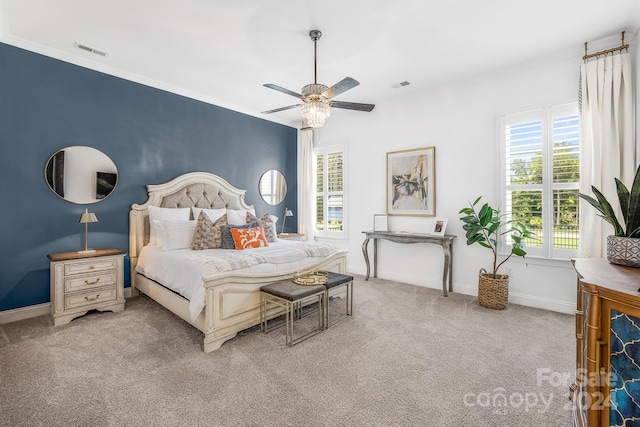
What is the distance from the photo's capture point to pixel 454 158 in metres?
4.26

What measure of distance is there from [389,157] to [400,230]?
1215mm

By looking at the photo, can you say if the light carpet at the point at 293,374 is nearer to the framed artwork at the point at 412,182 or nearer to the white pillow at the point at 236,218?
the white pillow at the point at 236,218

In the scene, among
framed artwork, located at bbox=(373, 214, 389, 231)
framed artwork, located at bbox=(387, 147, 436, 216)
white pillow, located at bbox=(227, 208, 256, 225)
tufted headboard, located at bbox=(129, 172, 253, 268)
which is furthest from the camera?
framed artwork, located at bbox=(373, 214, 389, 231)

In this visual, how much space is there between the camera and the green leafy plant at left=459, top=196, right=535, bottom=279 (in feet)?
11.6

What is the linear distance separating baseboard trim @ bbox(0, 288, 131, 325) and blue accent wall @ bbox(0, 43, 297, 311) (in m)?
0.05

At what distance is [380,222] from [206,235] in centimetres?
272

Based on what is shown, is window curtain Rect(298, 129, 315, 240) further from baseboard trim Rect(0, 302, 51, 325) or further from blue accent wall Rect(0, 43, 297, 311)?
baseboard trim Rect(0, 302, 51, 325)

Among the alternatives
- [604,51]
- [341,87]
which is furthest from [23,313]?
[604,51]

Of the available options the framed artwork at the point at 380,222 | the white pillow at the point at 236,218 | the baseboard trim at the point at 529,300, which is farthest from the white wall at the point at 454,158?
the white pillow at the point at 236,218

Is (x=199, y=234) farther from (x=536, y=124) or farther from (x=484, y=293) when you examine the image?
(x=536, y=124)

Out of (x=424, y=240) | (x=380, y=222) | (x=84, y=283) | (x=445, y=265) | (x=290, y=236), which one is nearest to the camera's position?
(x=84, y=283)

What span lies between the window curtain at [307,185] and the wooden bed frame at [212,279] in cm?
122

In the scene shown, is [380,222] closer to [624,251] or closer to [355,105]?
[355,105]

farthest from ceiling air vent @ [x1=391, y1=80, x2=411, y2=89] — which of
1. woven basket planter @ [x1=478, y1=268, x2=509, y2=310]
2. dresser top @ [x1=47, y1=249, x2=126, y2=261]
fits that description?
dresser top @ [x1=47, y1=249, x2=126, y2=261]
